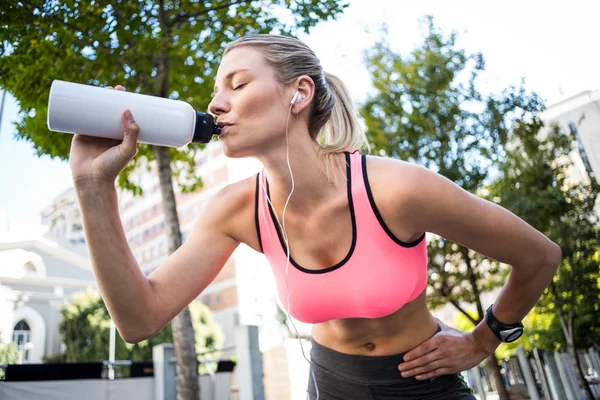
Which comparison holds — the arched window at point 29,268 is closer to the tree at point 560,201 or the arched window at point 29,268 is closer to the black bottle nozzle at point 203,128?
the tree at point 560,201

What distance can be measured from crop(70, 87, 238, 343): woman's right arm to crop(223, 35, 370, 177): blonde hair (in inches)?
17.0

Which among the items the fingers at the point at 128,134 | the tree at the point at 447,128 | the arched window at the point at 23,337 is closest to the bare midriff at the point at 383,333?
the fingers at the point at 128,134

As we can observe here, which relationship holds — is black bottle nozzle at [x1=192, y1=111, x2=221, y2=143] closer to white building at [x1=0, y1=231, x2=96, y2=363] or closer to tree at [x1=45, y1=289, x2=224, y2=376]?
tree at [x1=45, y1=289, x2=224, y2=376]

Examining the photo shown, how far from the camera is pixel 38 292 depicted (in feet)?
87.6

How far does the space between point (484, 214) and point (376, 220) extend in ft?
1.06

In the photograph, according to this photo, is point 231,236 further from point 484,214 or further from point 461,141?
point 461,141

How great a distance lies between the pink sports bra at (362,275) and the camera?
55.9 inches

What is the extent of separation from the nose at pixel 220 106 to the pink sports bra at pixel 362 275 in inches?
17.3

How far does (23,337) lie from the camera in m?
26.0

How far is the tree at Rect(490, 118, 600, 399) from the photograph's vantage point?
1023 centimetres

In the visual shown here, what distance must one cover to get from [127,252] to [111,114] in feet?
1.14

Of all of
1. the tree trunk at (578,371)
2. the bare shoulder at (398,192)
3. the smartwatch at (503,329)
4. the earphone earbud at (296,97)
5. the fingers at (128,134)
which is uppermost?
the earphone earbud at (296,97)

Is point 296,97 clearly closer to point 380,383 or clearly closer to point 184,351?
point 380,383

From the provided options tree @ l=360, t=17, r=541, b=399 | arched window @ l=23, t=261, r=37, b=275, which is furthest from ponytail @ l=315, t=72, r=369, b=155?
arched window @ l=23, t=261, r=37, b=275
